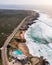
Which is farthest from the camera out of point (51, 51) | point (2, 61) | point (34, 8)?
point (34, 8)

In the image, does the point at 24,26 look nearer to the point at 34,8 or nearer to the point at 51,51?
the point at 34,8

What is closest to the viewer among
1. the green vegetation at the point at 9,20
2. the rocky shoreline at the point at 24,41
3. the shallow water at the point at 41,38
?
the rocky shoreline at the point at 24,41

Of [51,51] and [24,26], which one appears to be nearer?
[51,51]

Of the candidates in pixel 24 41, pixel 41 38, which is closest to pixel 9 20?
pixel 24 41

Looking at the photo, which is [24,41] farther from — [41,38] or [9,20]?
[9,20]

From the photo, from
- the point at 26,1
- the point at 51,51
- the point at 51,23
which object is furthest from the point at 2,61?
the point at 26,1

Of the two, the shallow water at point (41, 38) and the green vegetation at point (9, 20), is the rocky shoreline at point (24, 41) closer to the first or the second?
the shallow water at point (41, 38)

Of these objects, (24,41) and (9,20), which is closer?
(24,41)

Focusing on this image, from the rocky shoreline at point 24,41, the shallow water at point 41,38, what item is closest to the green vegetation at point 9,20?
the rocky shoreline at point 24,41
